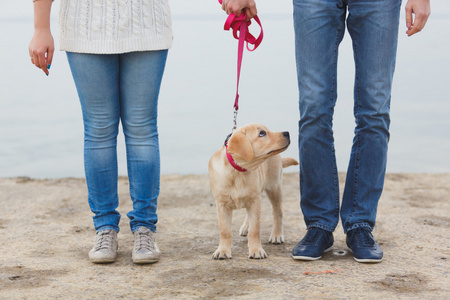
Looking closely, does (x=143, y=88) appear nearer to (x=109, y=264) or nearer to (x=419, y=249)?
(x=109, y=264)

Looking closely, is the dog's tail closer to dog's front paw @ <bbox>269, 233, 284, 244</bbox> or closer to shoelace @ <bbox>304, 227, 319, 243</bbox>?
dog's front paw @ <bbox>269, 233, 284, 244</bbox>

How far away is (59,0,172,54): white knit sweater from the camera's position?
8.89 feet

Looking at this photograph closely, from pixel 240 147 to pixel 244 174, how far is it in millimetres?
175

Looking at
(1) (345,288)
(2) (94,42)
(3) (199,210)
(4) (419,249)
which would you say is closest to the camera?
(1) (345,288)

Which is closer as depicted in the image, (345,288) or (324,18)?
(345,288)

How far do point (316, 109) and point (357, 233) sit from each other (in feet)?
2.17

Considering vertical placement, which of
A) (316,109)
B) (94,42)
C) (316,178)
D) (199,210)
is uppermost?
(94,42)

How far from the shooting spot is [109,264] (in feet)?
9.52

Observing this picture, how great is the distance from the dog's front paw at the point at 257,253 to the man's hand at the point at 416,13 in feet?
4.15

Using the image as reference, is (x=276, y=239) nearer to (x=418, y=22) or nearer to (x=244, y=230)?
(x=244, y=230)

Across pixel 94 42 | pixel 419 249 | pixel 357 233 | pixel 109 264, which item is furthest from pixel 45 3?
pixel 419 249

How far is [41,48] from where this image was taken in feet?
8.87

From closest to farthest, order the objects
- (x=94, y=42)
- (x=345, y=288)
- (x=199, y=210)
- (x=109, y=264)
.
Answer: (x=345, y=288), (x=94, y=42), (x=109, y=264), (x=199, y=210)

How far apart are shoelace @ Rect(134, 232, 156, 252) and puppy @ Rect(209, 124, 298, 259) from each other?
1.06 feet
